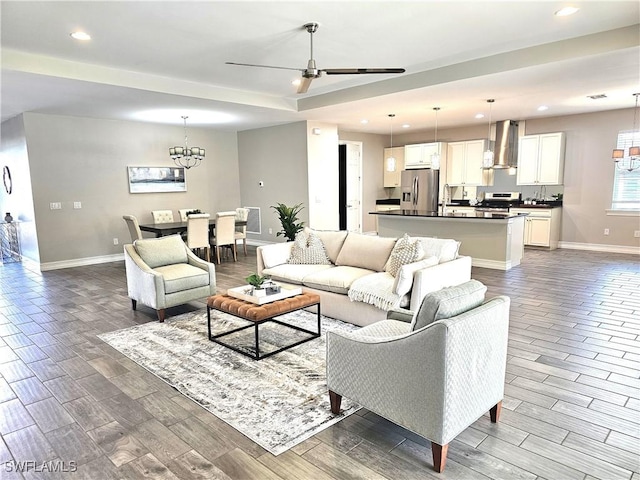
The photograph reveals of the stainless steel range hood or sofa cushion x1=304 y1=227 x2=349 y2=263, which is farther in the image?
the stainless steel range hood

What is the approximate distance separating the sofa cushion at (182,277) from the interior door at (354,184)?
6.16 metres

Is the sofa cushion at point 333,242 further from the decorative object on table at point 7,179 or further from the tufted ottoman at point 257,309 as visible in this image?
the decorative object on table at point 7,179

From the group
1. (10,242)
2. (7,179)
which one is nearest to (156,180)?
(7,179)

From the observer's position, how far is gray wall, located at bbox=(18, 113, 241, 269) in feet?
23.0

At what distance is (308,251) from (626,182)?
6828mm

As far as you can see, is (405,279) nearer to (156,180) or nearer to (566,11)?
(566,11)

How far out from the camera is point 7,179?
818 centimetres

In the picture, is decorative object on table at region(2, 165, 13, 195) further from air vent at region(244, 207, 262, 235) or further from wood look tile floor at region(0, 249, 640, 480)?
wood look tile floor at region(0, 249, 640, 480)

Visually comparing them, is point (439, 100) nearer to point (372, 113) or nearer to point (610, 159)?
point (372, 113)

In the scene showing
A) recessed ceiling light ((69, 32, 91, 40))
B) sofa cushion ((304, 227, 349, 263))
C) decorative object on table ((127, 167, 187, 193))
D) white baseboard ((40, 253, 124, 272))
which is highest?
recessed ceiling light ((69, 32, 91, 40))

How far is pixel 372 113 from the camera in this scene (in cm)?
723

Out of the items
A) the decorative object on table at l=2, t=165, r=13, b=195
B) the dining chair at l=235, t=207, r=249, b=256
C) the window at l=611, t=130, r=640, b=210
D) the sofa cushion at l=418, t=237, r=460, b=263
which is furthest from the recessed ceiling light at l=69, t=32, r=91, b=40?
the window at l=611, t=130, r=640, b=210

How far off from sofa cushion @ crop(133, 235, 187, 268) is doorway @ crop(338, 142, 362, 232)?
572 centimetres

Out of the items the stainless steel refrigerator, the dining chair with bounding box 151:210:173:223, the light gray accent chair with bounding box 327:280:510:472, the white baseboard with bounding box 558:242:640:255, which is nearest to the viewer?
the light gray accent chair with bounding box 327:280:510:472
